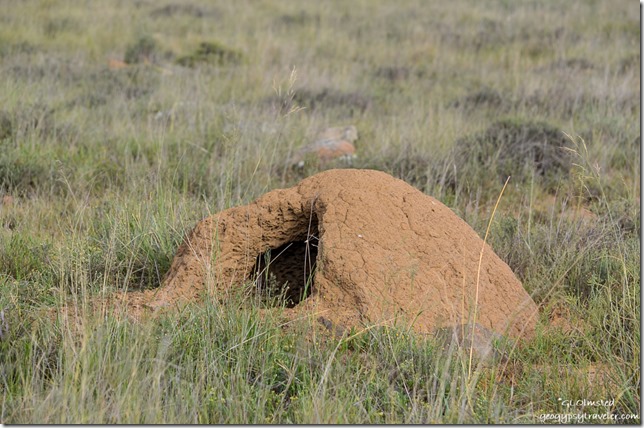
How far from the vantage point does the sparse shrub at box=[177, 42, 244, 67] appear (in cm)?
1265

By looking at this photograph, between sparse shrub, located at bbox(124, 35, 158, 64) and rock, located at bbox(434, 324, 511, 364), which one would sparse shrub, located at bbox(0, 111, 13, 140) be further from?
rock, located at bbox(434, 324, 511, 364)

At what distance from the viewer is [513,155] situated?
7.78 meters

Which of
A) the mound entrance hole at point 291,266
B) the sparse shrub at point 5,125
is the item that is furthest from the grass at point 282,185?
the mound entrance hole at point 291,266

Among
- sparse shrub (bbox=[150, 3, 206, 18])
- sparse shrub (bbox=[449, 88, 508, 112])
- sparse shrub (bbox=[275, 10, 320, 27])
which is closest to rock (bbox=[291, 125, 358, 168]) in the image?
sparse shrub (bbox=[449, 88, 508, 112])

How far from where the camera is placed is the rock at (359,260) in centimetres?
374

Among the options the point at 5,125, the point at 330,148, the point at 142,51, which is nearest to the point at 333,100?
the point at 330,148

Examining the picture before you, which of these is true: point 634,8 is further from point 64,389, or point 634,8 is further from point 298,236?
point 64,389

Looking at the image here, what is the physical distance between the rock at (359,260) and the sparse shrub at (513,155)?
2616 millimetres

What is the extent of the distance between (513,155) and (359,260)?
14.4 ft

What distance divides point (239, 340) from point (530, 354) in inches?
54.5

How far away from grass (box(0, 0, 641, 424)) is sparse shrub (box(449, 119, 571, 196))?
4cm

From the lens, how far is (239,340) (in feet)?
11.1

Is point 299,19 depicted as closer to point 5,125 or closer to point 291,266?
point 5,125

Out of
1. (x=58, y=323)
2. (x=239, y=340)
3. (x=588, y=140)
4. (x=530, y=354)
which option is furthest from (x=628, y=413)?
(x=588, y=140)
